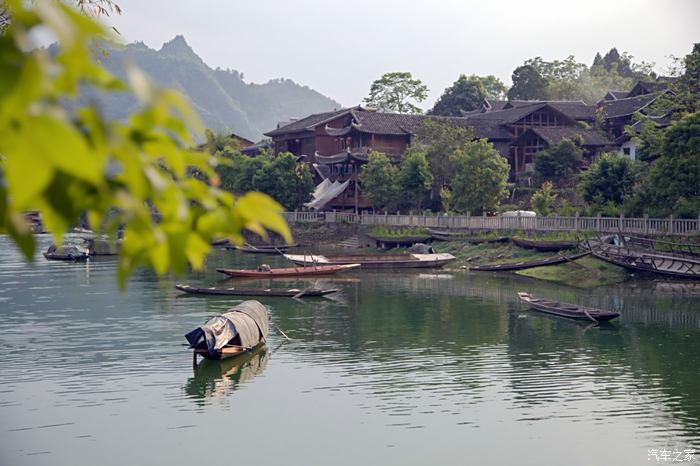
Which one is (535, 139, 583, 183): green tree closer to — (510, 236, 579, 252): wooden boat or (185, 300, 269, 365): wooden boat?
(510, 236, 579, 252): wooden boat

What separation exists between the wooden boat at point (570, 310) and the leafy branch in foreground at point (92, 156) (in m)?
28.9

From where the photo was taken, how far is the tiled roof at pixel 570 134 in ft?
221

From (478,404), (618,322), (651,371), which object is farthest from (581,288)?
(478,404)

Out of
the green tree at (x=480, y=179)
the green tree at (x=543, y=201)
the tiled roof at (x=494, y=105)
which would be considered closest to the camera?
the green tree at (x=543, y=201)

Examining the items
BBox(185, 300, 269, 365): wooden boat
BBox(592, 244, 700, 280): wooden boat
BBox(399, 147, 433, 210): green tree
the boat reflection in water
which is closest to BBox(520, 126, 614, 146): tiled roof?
BBox(399, 147, 433, 210): green tree

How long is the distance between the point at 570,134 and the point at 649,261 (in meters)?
29.7

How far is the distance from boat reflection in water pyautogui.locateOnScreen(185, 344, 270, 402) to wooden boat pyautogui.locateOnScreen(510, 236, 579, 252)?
25221 mm

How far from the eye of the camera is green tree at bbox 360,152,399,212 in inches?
2554

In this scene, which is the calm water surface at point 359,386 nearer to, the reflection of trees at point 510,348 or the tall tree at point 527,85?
the reflection of trees at point 510,348

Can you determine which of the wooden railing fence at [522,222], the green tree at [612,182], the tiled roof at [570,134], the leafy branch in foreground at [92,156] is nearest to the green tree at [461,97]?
the tiled roof at [570,134]

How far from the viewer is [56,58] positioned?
6.21ft

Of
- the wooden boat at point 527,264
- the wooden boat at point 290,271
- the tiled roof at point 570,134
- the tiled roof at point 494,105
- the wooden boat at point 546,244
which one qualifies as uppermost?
the tiled roof at point 494,105

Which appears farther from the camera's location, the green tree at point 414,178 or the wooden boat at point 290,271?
the green tree at point 414,178

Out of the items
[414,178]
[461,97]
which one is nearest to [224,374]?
[414,178]
